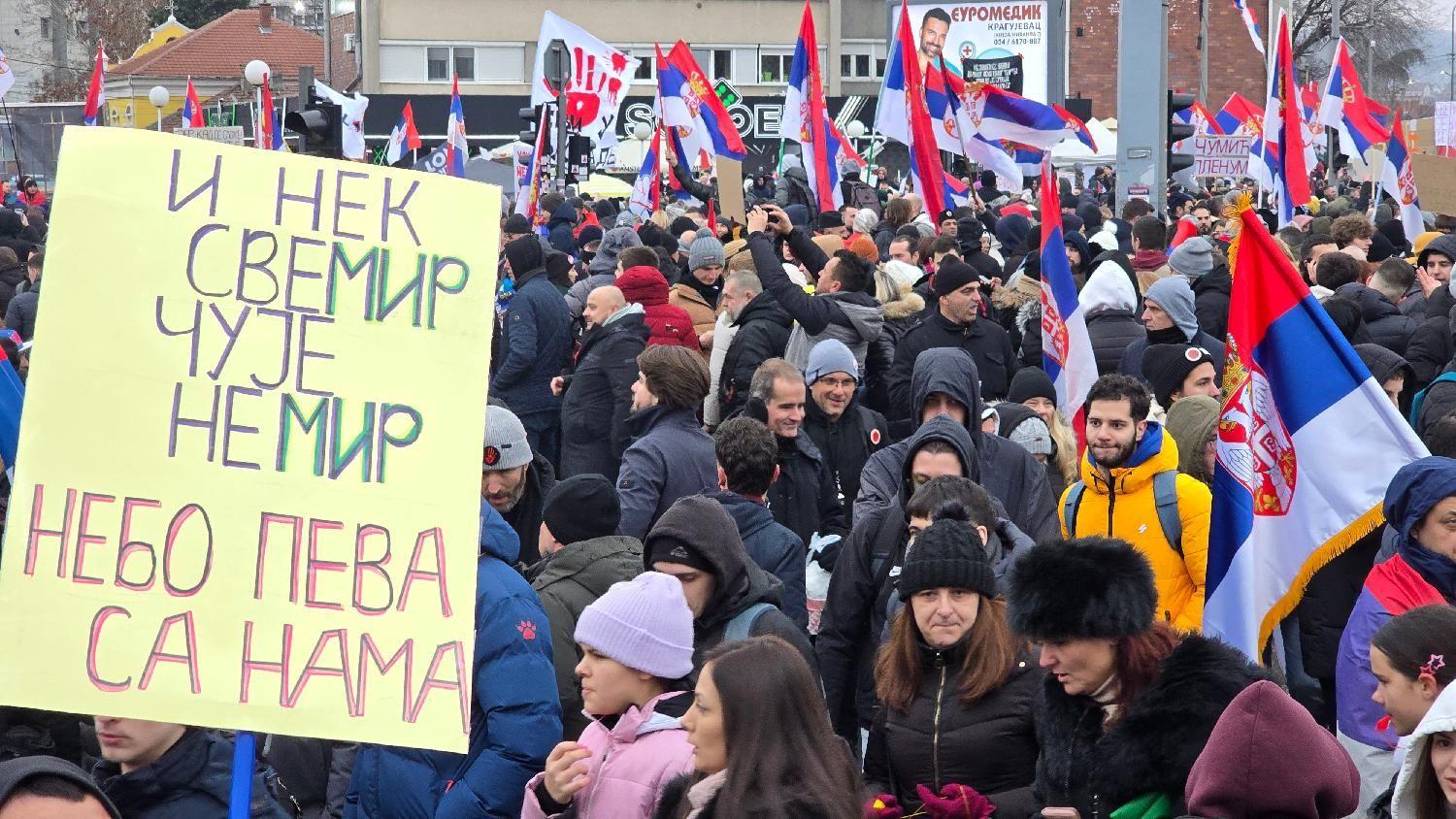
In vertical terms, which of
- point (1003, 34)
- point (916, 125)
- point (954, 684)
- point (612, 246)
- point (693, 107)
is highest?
point (1003, 34)

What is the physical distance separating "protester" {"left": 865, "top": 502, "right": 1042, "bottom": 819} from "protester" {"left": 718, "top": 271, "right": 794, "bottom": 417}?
4173mm

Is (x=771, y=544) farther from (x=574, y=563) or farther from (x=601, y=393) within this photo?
(x=601, y=393)

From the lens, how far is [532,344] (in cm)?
998

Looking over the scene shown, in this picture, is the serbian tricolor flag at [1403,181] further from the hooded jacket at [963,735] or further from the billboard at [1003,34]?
the billboard at [1003,34]

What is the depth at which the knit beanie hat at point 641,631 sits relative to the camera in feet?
12.8

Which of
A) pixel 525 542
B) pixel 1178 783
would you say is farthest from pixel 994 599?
pixel 525 542

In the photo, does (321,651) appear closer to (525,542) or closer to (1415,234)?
(525,542)

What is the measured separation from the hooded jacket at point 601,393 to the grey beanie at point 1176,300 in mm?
2543

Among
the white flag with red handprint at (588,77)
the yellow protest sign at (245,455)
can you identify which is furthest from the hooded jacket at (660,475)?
the white flag with red handprint at (588,77)

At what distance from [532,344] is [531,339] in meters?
0.03

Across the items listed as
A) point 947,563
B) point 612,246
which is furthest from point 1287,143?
point 947,563

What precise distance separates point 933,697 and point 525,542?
103 inches

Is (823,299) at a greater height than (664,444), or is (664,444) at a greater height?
(823,299)

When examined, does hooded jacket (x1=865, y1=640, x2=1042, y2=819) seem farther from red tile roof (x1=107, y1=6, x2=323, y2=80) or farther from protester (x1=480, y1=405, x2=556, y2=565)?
red tile roof (x1=107, y1=6, x2=323, y2=80)
